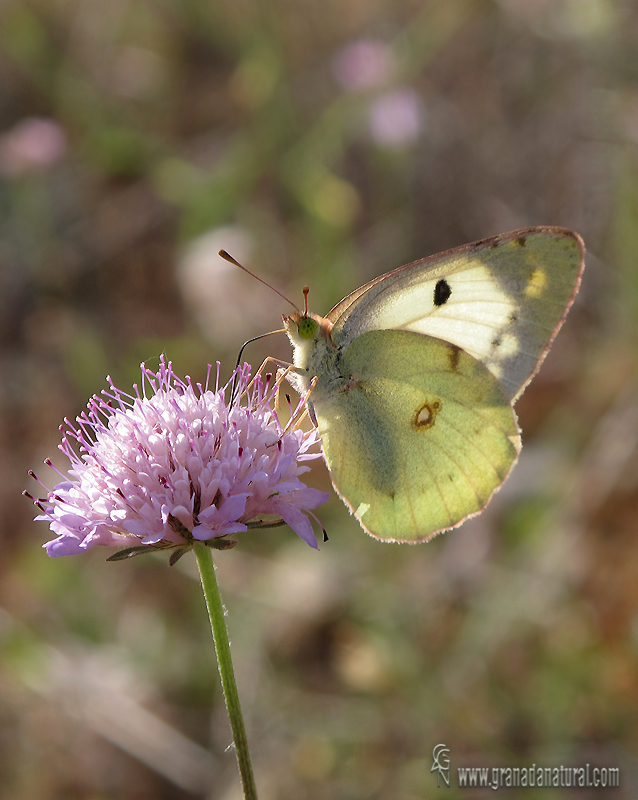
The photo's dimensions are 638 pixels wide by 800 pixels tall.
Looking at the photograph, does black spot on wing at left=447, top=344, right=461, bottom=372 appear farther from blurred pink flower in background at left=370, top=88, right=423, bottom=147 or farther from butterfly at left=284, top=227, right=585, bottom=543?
blurred pink flower in background at left=370, top=88, right=423, bottom=147

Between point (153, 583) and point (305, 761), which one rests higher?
point (153, 583)

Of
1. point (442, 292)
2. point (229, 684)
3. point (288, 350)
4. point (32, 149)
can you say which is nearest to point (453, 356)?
point (442, 292)

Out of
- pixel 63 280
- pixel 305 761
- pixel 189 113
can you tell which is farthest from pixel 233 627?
pixel 189 113

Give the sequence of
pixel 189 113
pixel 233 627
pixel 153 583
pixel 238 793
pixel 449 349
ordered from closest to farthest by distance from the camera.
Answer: pixel 449 349 → pixel 238 793 → pixel 233 627 → pixel 153 583 → pixel 189 113

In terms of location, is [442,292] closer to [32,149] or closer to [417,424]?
[417,424]

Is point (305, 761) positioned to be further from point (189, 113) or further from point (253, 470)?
point (189, 113)

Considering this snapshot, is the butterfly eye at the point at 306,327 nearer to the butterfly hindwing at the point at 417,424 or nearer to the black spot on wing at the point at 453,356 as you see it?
the butterfly hindwing at the point at 417,424

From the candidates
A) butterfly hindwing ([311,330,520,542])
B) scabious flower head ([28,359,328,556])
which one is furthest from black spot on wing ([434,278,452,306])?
scabious flower head ([28,359,328,556])
